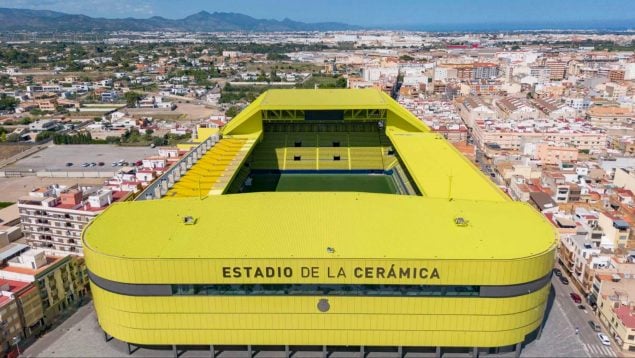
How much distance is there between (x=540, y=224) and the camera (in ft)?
78.7

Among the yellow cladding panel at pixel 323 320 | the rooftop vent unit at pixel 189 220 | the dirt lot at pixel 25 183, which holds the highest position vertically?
the rooftop vent unit at pixel 189 220

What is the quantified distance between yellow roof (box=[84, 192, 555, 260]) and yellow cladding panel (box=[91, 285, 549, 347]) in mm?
2117

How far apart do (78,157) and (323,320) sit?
2153 inches

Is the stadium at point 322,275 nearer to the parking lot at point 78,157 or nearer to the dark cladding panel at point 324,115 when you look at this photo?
→ the dark cladding panel at point 324,115

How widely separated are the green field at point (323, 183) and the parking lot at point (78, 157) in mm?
23934

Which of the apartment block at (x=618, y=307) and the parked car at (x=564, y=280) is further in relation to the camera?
the parked car at (x=564, y=280)

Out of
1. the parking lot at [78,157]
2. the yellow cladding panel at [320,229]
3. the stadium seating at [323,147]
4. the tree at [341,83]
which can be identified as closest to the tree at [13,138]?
the parking lot at [78,157]

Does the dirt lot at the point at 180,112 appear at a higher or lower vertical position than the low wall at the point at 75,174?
higher

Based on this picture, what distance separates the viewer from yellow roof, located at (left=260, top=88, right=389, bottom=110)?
44.4 meters

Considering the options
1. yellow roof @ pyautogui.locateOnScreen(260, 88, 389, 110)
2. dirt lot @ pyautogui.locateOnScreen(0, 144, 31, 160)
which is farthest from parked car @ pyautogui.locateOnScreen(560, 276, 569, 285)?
Answer: dirt lot @ pyautogui.locateOnScreen(0, 144, 31, 160)

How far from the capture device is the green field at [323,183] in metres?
44.1

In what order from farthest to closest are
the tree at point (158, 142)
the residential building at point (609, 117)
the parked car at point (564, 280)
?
1. the residential building at point (609, 117)
2. the tree at point (158, 142)
3. the parked car at point (564, 280)

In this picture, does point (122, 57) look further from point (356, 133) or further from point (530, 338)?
point (530, 338)

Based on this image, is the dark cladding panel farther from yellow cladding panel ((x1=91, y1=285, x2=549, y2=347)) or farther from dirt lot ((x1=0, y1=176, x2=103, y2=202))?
Result: yellow cladding panel ((x1=91, y1=285, x2=549, y2=347))
